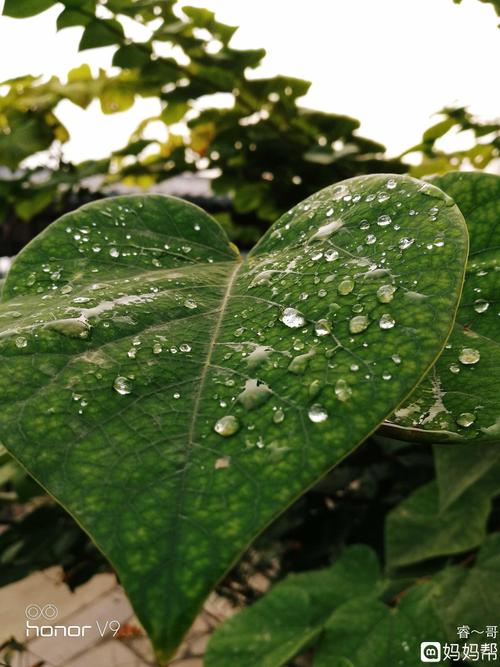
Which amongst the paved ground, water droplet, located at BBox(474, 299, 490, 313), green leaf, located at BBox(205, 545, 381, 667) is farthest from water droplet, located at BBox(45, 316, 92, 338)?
the paved ground

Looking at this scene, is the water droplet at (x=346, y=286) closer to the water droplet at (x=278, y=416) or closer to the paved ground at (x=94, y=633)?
the water droplet at (x=278, y=416)

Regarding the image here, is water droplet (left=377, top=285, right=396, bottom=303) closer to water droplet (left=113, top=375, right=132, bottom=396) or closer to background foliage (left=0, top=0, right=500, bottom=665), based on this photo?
water droplet (left=113, top=375, right=132, bottom=396)

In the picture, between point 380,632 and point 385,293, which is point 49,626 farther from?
point 385,293

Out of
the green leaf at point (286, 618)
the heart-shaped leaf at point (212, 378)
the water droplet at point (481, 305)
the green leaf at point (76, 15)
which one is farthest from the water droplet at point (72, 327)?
the green leaf at point (76, 15)

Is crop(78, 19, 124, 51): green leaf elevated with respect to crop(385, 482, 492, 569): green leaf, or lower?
elevated

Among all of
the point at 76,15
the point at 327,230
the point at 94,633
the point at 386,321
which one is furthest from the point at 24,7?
the point at 94,633

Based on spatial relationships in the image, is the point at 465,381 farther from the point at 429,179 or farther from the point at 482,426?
the point at 429,179
